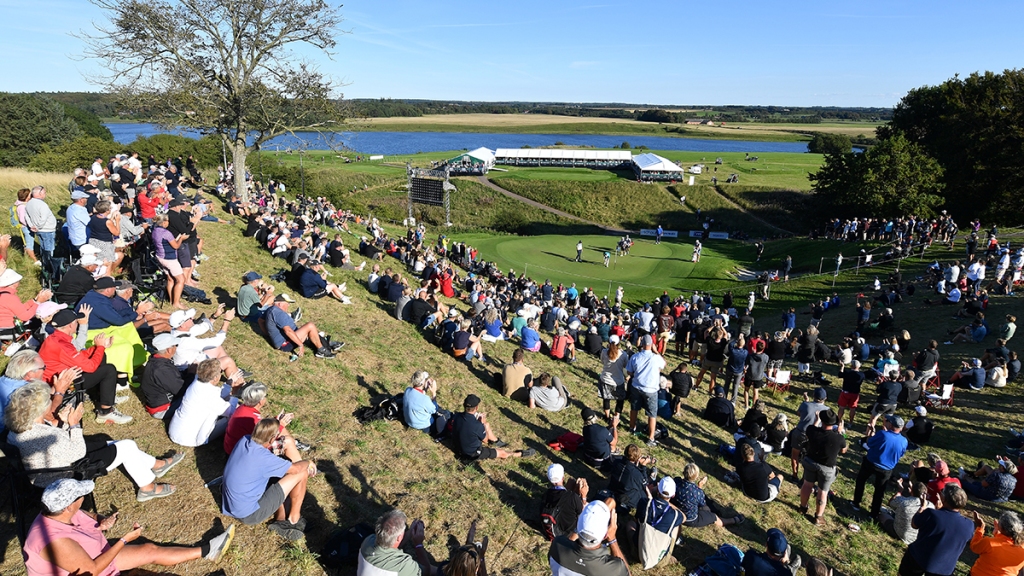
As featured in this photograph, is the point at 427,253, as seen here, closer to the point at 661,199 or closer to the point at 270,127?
the point at 270,127

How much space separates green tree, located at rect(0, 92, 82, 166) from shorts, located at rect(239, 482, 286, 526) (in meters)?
64.3

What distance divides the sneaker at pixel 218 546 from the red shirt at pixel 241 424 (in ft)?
4.03

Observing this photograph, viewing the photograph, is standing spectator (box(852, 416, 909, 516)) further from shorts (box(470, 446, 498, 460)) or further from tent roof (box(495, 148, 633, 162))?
tent roof (box(495, 148, 633, 162))

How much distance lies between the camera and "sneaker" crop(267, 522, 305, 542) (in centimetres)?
584

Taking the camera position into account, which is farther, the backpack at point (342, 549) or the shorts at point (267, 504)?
the shorts at point (267, 504)

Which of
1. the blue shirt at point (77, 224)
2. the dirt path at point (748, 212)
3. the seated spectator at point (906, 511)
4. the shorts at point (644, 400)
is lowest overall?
the dirt path at point (748, 212)

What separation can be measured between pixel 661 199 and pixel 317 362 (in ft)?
195

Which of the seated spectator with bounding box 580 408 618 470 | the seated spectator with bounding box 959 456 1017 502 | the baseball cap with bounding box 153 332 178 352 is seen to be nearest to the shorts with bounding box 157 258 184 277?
the baseball cap with bounding box 153 332 178 352

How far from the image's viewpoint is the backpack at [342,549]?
557 centimetres

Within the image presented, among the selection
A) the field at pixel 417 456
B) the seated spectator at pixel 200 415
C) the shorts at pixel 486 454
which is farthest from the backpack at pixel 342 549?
the shorts at pixel 486 454

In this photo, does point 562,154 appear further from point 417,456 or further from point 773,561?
point 773,561

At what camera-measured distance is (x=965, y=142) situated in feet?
139

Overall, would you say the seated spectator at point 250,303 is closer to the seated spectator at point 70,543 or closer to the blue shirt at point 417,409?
the blue shirt at point 417,409

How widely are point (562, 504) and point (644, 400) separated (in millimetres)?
3633
